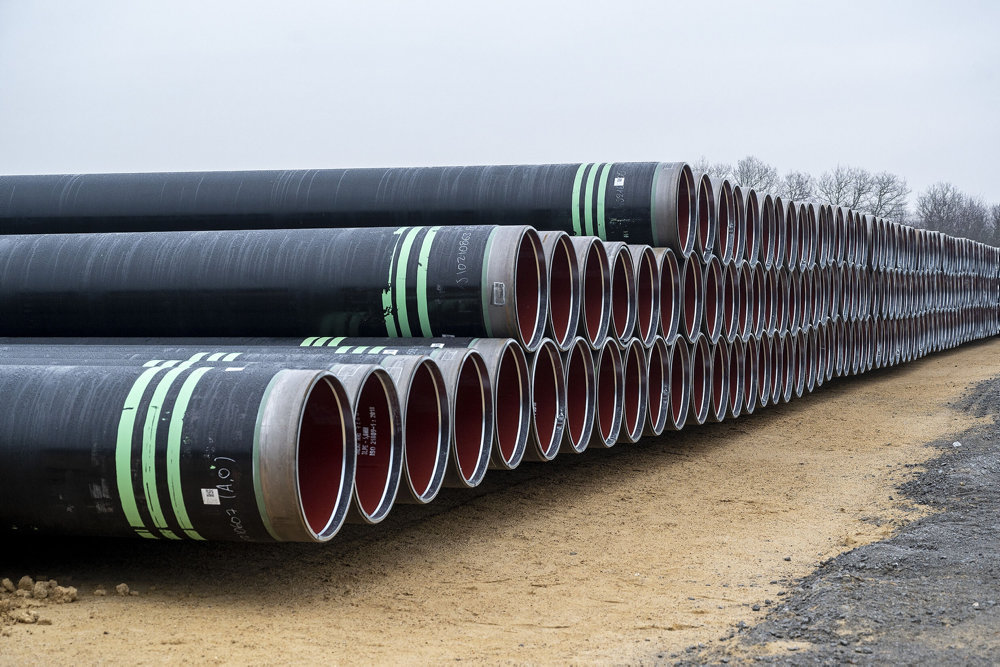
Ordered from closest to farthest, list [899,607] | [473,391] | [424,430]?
[899,607], [424,430], [473,391]

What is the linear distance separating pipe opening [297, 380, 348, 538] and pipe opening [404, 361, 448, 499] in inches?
21.5

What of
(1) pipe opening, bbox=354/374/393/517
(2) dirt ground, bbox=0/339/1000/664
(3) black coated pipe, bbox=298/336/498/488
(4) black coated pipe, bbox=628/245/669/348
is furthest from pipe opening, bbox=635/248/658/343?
(1) pipe opening, bbox=354/374/393/517

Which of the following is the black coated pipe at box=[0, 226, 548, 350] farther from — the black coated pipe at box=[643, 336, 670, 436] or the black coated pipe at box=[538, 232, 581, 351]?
the black coated pipe at box=[643, 336, 670, 436]

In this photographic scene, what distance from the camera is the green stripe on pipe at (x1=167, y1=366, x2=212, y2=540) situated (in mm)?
4715

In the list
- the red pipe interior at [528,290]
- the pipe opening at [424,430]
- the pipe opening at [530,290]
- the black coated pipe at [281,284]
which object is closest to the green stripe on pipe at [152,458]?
the pipe opening at [424,430]

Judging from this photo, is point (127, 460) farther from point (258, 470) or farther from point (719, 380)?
point (719, 380)

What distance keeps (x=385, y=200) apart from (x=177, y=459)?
15.8 feet

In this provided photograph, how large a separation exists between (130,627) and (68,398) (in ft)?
3.87

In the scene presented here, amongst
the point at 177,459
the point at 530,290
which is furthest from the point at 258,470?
the point at 530,290

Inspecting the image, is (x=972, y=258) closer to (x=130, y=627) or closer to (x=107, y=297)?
(x=107, y=297)

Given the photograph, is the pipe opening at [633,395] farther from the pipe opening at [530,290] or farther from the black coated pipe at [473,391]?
the black coated pipe at [473,391]

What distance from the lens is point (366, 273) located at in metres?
6.67

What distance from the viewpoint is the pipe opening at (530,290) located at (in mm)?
7188

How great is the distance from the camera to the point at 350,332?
267 inches
